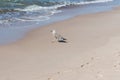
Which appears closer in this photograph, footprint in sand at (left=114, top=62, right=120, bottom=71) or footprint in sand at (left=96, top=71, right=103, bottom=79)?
footprint in sand at (left=96, top=71, right=103, bottom=79)

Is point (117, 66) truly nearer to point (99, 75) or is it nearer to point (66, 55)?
point (99, 75)

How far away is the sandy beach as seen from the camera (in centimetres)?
777

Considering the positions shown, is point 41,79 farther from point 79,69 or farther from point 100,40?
point 100,40

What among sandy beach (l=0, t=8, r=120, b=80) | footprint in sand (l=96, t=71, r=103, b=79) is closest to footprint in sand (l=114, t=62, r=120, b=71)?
sandy beach (l=0, t=8, r=120, b=80)

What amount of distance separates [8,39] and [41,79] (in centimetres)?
480

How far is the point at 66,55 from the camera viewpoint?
988cm

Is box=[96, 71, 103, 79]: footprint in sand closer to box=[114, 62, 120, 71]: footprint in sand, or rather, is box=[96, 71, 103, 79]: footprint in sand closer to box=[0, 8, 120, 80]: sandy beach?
box=[0, 8, 120, 80]: sandy beach

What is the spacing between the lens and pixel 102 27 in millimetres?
14922

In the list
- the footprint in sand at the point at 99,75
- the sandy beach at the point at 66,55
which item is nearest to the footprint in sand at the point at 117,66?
the sandy beach at the point at 66,55

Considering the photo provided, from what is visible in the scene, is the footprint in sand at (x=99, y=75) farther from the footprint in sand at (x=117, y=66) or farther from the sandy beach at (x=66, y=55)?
the footprint in sand at (x=117, y=66)

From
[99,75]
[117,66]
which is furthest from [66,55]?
[99,75]

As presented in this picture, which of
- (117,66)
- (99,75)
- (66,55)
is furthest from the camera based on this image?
(66,55)

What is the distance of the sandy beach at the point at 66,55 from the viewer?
25.5 ft

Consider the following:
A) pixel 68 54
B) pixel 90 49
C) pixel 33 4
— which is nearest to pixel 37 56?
→ pixel 68 54
